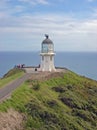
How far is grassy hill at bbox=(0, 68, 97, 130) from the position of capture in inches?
1086

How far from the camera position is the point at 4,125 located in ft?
79.4

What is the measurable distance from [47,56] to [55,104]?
61.0ft

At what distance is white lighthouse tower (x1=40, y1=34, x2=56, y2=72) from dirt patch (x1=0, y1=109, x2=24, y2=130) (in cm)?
2321

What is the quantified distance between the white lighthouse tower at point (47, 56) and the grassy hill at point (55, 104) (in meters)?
7.51

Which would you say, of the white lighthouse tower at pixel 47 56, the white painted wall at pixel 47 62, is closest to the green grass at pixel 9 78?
the white painted wall at pixel 47 62

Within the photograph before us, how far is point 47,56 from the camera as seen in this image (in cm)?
4972

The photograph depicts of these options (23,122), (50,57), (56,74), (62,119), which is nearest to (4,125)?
(23,122)

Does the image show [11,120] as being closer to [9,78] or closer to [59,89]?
[59,89]

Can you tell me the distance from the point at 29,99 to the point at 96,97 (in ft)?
33.7

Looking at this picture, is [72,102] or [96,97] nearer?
[72,102]

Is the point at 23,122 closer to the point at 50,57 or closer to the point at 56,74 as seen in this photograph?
the point at 56,74

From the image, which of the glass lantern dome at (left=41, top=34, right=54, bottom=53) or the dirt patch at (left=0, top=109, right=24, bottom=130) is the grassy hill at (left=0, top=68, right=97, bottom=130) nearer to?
Answer: the dirt patch at (left=0, top=109, right=24, bottom=130)

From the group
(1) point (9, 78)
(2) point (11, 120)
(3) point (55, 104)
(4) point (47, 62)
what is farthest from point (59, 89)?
(2) point (11, 120)

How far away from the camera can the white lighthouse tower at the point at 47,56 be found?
49.8 meters
